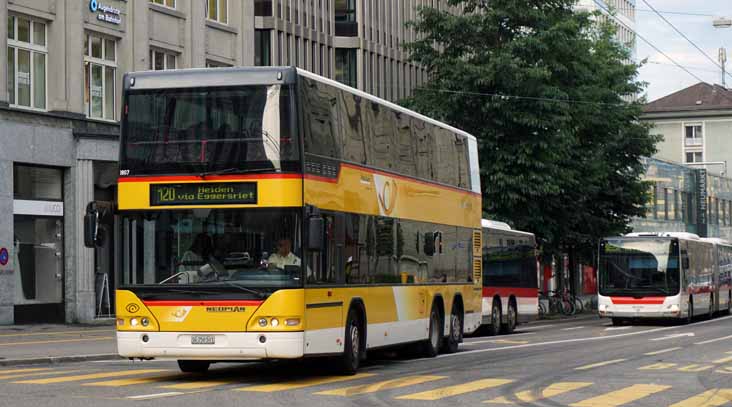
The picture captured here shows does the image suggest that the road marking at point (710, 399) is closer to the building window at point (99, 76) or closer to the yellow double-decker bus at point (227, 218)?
the yellow double-decker bus at point (227, 218)

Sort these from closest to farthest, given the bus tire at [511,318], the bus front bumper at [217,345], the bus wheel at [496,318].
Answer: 1. the bus front bumper at [217,345]
2. the bus wheel at [496,318]
3. the bus tire at [511,318]

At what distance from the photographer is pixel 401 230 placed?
22297 mm

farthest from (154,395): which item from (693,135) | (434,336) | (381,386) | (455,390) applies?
(693,135)

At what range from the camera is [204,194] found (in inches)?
703

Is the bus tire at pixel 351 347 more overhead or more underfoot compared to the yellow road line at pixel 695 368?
more overhead

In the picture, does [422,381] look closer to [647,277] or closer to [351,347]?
[351,347]

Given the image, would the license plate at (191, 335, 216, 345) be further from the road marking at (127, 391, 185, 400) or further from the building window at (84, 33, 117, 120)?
the building window at (84, 33, 117, 120)

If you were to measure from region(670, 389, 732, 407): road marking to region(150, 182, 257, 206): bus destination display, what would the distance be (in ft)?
19.2

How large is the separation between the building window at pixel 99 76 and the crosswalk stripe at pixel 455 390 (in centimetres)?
2301

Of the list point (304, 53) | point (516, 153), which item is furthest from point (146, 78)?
point (304, 53)

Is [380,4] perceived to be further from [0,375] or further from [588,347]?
[0,375]

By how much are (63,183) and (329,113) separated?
20.1 meters

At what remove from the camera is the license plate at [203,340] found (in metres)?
17.7

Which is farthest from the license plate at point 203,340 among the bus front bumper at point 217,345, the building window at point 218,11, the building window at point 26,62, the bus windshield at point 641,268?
the building window at point 218,11
